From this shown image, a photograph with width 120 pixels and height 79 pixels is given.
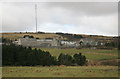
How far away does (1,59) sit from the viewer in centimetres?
3306

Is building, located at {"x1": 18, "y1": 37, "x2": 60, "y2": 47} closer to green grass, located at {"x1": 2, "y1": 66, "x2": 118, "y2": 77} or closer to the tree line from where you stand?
the tree line

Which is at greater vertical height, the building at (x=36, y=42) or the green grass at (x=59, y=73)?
the building at (x=36, y=42)

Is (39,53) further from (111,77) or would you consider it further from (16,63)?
(111,77)

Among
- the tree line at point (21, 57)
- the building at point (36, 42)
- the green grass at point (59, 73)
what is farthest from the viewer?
the building at point (36, 42)

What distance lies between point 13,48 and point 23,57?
3148 mm

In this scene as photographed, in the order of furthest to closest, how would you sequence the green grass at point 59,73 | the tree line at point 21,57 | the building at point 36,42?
1. the building at point 36,42
2. the tree line at point 21,57
3. the green grass at point 59,73

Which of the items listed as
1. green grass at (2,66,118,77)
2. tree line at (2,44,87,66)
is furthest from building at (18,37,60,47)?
green grass at (2,66,118,77)

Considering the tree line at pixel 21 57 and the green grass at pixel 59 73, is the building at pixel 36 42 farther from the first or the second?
the green grass at pixel 59 73

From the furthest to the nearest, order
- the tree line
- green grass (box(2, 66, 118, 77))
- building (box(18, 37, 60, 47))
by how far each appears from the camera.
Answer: building (box(18, 37, 60, 47)) < the tree line < green grass (box(2, 66, 118, 77))

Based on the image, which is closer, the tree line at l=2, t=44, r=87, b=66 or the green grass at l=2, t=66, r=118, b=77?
the green grass at l=2, t=66, r=118, b=77

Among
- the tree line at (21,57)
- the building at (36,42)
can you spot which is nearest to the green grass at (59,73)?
the tree line at (21,57)

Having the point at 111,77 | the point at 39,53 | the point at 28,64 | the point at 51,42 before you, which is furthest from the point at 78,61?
the point at 51,42

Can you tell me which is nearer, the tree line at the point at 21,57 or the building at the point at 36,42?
the tree line at the point at 21,57

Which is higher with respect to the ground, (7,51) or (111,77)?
(7,51)
